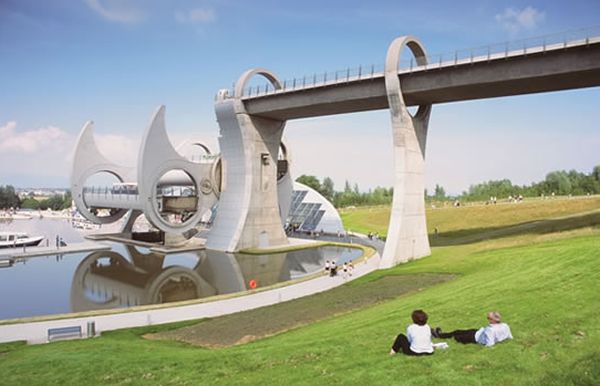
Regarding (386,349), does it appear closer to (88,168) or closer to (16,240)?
(16,240)

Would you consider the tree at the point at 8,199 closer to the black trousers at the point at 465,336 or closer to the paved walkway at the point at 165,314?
the paved walkway at the point at 165,314

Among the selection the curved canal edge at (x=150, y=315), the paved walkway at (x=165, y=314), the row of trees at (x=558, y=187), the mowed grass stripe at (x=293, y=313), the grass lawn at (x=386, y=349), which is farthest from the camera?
the row of trees at (x=558, y=187)

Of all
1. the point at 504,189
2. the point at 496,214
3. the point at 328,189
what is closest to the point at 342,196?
the point at 328,189

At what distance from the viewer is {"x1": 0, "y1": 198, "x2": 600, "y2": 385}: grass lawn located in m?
8.19

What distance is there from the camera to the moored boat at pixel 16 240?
142 feet

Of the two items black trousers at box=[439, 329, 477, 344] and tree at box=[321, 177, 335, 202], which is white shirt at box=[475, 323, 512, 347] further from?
tree at box=[321, 177, 335, 202]

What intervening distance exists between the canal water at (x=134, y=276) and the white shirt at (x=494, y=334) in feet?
61.4

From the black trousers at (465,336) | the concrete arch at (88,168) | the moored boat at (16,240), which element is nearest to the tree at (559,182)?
the concrete arch at (88,168)

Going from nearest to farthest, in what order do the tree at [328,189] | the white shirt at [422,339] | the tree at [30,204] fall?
the white shirt at [422,339]
the tree at [328,189]
the tree at [30,204]

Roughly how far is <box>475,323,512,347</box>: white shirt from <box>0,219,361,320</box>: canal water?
1870 cm

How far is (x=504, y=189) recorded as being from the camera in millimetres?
102938

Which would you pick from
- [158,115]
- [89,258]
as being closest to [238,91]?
[158,115]

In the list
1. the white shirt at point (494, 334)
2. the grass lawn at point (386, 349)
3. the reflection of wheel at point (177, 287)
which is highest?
the white shirt at point (494, 334)

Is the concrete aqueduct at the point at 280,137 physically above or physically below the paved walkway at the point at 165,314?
above
